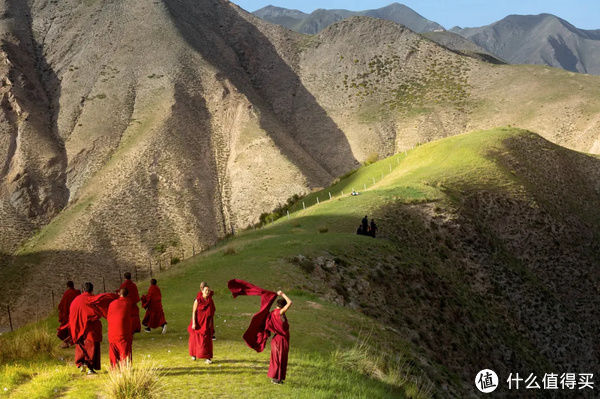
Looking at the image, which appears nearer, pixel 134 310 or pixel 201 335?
pixel 201 335

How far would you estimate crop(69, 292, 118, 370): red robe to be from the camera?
13.2 metres

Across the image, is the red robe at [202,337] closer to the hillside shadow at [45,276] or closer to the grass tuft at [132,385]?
the grass tuft at [132,385]

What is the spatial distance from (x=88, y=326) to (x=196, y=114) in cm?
9490

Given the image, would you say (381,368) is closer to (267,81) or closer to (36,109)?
(36,109)

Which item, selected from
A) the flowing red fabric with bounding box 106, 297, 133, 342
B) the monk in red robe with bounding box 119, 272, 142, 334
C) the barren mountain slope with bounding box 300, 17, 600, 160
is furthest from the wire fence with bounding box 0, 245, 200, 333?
the barren mountain slope with bounding box 300, 17, 600, 160

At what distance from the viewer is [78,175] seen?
89625mm

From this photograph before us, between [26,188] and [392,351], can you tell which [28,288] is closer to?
[26,188]

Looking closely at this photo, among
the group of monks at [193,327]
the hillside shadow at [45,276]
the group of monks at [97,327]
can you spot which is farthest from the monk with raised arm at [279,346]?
the hillside shadow at [45,276]

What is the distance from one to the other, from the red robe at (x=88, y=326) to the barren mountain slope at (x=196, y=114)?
53.9 meters

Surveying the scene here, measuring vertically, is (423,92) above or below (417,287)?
above

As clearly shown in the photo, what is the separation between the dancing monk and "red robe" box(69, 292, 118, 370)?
11.4ft

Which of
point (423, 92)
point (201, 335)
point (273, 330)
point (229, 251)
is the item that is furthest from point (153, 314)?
point (423, 92)

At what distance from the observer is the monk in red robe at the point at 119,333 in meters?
12.8

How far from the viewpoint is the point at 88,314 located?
44.5ft
